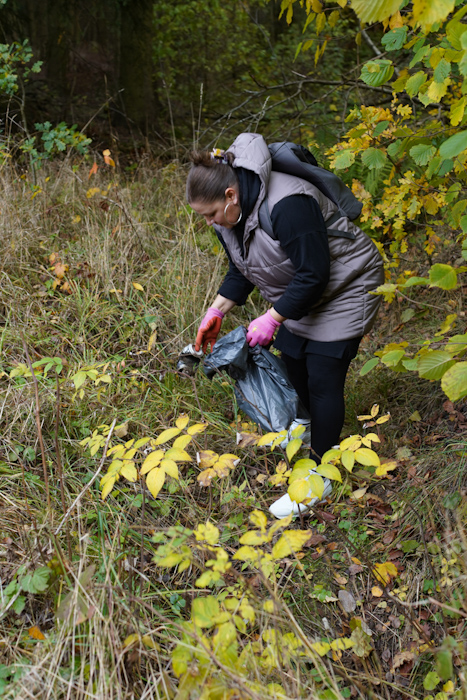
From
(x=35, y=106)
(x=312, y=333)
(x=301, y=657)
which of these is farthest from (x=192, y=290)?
(x=35, y=106)

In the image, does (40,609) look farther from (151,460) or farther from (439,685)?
(439,685)

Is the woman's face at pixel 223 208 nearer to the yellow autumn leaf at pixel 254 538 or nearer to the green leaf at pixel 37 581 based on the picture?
the yellow autumn leaf at pixel 254 538

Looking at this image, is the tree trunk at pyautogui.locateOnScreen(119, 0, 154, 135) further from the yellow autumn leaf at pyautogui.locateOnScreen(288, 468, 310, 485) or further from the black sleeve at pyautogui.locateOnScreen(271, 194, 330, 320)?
the yellow autumn leaf at pyautogui.locateOnScreen(288, 468, 310, 485)

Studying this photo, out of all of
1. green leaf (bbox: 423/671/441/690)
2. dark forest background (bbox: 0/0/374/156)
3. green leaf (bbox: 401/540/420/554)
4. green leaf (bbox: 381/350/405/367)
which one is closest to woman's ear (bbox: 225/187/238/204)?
green leaf (bbox: 381/350/405/367)

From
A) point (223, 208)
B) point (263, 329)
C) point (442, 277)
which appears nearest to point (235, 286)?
point (263, 329)

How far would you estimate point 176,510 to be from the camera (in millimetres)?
2365

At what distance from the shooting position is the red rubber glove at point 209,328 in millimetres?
2709

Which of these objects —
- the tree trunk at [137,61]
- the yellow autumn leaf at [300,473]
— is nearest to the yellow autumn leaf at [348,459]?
the yellow autumn leaf at [300,473]

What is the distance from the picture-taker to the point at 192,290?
3676 mm

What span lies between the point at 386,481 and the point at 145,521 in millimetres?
1165

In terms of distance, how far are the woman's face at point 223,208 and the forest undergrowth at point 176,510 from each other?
2.71 ft

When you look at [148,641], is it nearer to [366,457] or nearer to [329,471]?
[329,471]

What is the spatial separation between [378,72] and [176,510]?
192 cm

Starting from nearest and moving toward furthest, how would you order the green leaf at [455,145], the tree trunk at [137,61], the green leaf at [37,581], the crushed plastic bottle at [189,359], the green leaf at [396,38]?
the green leaf at [455,145] < the green leaf at [37,581] < the green leaf at [396,38] < the crushed plastic bottle at [189,359] < the tree trunk at [137,61]
